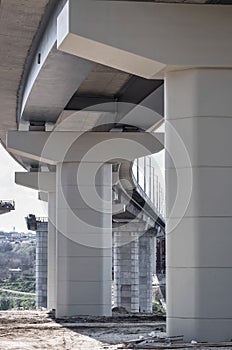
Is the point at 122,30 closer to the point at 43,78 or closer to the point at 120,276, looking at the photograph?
the point at 43,78

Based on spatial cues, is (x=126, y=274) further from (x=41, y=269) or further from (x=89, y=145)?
(x=89, y=145)

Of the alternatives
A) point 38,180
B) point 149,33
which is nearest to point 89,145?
point 149,33

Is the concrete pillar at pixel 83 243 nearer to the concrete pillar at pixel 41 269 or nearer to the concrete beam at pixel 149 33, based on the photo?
the concrete beam at pixel 149 33

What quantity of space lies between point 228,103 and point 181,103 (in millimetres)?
969

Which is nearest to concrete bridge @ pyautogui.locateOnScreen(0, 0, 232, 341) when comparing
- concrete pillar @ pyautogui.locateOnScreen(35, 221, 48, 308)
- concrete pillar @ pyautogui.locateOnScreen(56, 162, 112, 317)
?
concrete pillar @ pyautogui.locateOnScreen(56, 162, 112, 317)

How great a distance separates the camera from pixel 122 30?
18672mm

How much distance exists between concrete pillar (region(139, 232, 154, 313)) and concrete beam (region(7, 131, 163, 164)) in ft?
196

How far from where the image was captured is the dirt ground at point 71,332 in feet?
65.0

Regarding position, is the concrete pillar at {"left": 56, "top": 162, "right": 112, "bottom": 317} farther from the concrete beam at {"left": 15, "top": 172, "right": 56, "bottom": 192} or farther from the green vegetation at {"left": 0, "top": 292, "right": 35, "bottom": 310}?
the green vegetation at {"left": 0, "top": 292, "right": 35, "bottom": 310}

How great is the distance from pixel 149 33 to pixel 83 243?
16740mm

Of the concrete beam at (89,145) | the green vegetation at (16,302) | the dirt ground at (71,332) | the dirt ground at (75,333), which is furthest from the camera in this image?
the green vegetation at (16,302)

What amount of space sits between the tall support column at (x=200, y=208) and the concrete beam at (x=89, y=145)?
15.1 meters

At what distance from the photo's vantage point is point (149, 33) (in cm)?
1884

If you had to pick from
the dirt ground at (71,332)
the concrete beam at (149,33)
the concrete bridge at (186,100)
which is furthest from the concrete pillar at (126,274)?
the concrete beam at (149,33)
